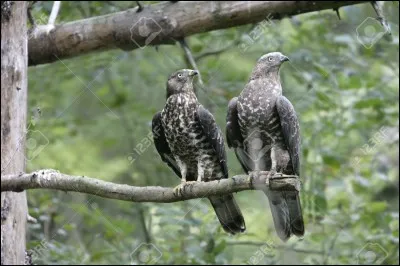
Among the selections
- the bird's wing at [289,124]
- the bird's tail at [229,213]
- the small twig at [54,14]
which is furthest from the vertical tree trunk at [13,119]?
the bird's wing at [289,124]

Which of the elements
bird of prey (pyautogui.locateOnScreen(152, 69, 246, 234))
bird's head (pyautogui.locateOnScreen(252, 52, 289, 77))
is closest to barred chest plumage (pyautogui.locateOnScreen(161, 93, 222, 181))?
bird of prey (pyautogui.locateOnScreen(152, 69, 246, 234))

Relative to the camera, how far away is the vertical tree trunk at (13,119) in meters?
5.45

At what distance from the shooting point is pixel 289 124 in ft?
17.3

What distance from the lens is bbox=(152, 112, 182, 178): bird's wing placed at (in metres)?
6.14

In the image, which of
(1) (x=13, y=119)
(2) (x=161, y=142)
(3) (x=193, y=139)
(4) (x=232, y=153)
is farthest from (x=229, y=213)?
(4) (x=232, y=153)

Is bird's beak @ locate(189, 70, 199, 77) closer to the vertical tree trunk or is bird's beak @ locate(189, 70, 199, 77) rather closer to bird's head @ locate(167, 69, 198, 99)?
bird's head @ locate(167, 69, 198, 99)

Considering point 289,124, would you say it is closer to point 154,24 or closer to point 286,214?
point 286,214

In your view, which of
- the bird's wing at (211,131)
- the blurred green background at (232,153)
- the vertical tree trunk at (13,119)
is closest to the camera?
the vertical tree trunk at (13,119)

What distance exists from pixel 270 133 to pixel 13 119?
1.94 m

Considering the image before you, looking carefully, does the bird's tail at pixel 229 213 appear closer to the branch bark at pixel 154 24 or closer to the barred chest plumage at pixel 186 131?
the barred chest plumage at pixel 186 131

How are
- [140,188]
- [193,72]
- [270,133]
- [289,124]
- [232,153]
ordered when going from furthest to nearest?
[232,153] → [193,72] → [270,133] → [289,124] → [140,188]

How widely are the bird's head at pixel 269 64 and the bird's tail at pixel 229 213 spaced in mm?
977

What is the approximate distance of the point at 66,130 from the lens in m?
9.82

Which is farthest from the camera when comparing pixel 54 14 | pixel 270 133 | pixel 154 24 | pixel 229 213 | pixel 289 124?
pixel 54 14
